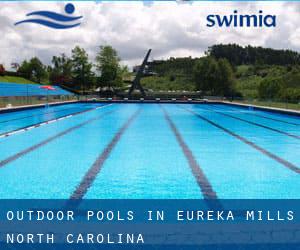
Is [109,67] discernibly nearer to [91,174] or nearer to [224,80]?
[224,80]

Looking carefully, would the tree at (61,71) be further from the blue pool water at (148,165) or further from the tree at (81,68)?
the blue pool water at (148,165)

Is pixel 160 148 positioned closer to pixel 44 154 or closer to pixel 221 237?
pixel 44 154

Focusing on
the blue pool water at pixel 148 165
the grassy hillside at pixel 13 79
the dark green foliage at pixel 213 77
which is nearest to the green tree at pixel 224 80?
the dark green foliage at pixel 213 77

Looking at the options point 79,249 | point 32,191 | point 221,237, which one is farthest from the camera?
point 32,191

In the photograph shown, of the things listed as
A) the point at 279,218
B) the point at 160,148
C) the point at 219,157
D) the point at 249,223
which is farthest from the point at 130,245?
the point at 160,148

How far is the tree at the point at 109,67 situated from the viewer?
5667cm

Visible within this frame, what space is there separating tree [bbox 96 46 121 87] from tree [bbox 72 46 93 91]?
1.50 m

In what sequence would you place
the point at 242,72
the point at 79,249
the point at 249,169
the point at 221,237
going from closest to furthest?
the point at 79,249 < the point at 221,237 < the point at 249,169 < the point at 242,72

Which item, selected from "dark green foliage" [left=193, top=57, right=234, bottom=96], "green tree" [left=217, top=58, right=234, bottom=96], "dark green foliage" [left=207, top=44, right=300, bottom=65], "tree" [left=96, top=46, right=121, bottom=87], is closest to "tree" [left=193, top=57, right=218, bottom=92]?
"dark green foliage" [left=193, top=57, right=234, bottom=96]

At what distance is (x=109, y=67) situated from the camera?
56.8 m

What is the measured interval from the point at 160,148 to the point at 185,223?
5.52 m

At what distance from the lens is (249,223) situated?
4012mm

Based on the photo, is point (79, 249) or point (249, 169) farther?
point (249, 169)

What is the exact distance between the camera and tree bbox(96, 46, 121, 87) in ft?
186
